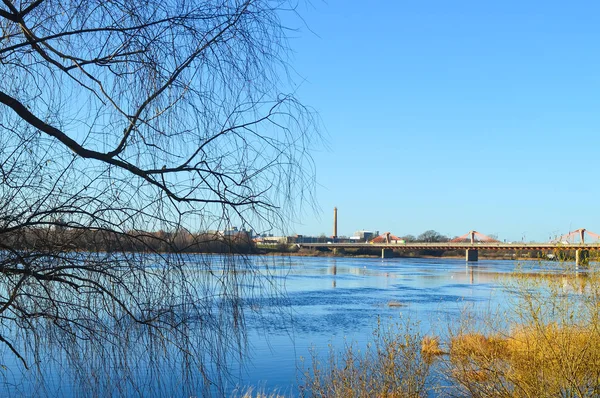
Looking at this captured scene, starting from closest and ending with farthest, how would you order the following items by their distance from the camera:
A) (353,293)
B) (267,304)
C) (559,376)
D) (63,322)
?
1. (63,322)
2. (267,304)
3. (559,376)
4. (353,293)

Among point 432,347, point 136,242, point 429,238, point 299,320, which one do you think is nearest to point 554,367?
point 432,347

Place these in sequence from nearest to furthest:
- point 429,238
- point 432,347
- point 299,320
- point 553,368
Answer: point 553,368 → point 432,347 → point 299,320 → point 429,238

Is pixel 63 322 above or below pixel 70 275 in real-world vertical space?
below

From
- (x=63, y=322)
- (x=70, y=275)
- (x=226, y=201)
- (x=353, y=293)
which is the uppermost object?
(x=226, y=201)

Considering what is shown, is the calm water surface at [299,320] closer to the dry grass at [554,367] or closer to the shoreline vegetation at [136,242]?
the shoreline vegetation at [136,242]

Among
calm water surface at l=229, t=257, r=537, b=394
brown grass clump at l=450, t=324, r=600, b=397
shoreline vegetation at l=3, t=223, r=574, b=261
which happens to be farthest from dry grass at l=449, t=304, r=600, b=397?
shoreline vegetation at l=3, t=223, r=574, b=261

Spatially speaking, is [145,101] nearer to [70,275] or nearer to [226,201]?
[226,201]

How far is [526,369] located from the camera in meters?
8.37

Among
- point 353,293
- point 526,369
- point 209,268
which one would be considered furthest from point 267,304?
point 353,293

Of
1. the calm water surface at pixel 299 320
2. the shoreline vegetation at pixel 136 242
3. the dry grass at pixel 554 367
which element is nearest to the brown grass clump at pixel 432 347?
the calm water surface at pixel 299 320

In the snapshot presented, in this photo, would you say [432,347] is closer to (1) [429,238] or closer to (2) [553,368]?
(2) [553,368]

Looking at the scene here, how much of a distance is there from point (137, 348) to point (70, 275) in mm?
316

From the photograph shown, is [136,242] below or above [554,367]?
above

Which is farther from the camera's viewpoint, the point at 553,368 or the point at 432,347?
the point at 432,347
